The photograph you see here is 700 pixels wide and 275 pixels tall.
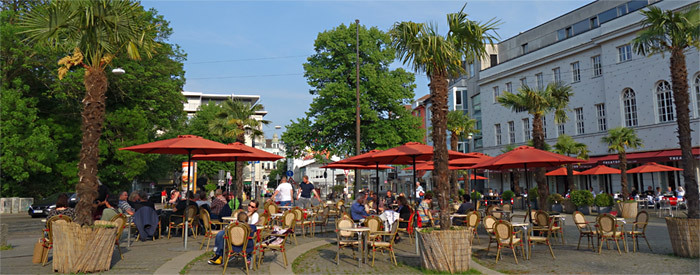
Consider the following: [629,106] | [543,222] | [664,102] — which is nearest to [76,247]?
[543,222]

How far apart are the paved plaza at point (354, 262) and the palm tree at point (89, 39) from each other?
1760 millimetres

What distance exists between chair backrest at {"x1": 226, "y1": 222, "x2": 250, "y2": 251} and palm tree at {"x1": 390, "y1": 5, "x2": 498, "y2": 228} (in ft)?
11.6

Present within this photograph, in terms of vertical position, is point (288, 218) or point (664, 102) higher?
point (664, 102)

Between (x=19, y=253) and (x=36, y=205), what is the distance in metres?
18.0

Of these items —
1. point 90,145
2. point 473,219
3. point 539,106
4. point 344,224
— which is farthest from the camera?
point 539,106

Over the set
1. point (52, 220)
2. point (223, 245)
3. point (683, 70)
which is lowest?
point (223, 245)

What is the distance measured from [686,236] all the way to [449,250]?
533 centimetres

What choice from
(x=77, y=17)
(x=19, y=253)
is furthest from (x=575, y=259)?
(x=19, y=253)

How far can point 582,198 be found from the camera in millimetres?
23422

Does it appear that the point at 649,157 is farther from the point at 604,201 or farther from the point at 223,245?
the point at 223,245

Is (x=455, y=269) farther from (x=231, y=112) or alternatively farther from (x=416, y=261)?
(x=231, y=112)

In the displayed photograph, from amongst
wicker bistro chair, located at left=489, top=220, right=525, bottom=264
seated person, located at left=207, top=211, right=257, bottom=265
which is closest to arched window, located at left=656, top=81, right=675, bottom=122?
wicker bistro chair, located at left=489, top=220, right=525, bottom=264

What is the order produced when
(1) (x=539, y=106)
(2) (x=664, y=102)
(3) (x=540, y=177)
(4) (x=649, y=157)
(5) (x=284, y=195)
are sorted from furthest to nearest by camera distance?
(2) (x=664, y=102)
(4) (x=649, y=157)
(1) (x=539, y=106)
(3) (x=540, y=177)
(5) (x=284, y=195)

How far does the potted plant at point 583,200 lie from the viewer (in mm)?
23141
